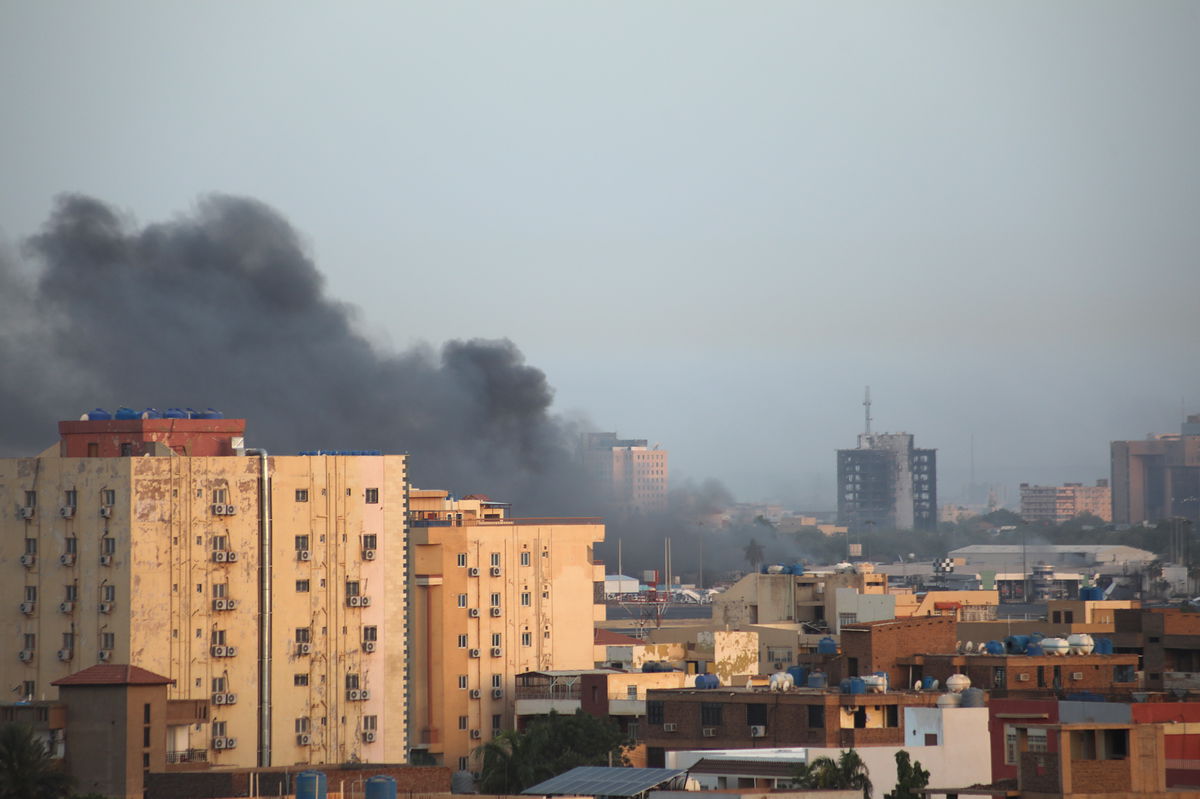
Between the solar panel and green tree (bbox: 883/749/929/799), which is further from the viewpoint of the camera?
the solar panel

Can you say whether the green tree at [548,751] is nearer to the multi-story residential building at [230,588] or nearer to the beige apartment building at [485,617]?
the multi-story residential building at [230,588]

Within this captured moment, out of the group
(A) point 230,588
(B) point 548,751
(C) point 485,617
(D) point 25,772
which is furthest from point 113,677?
(C) point 485,617

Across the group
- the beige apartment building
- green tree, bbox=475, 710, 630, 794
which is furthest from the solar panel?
the beige apartment building

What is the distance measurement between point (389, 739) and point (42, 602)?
35.1ft

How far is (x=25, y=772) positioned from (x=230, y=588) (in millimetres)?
20271

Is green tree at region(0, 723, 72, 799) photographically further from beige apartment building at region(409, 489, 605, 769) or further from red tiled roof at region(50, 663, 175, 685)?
beige apartment building at region(409, 489, 605, 769)

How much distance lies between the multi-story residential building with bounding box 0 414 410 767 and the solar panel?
19960 mm

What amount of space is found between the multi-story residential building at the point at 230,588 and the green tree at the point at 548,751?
5.45 m

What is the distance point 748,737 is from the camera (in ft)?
198

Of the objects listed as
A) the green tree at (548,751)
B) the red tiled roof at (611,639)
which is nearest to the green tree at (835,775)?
the green tree at (548,751)

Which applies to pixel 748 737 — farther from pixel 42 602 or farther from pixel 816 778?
pixel 42 602

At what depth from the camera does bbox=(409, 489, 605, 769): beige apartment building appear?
8262 centimetres

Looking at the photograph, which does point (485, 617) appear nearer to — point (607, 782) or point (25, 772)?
point (25, 772)

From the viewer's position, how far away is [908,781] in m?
44.5
